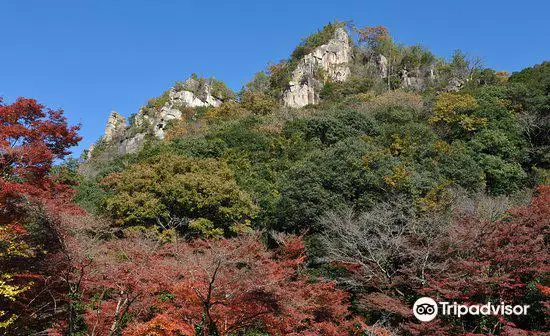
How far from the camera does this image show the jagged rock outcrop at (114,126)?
166 ft

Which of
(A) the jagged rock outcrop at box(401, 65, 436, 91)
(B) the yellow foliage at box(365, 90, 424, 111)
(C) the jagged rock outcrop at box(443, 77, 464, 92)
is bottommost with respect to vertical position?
(B) the yellow foliage at box(365, 90, 424, 111)

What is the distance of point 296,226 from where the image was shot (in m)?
16.2

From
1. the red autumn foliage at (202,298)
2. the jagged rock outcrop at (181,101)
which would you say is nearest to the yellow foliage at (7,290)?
the red autumn foliage at (202,298)

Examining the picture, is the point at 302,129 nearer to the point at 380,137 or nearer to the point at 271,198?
the point at 380,137

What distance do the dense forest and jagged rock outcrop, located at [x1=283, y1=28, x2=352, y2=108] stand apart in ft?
39.4

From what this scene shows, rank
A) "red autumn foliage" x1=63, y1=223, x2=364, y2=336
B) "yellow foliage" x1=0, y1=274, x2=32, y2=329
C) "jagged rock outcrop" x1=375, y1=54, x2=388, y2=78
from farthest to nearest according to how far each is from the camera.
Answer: "jagged rock outcrop" x1=375, y1=54, x2=388, y2=78
"red autumn foliage" x1=63, y1=223, x2=364, y2=336
"yellow foliage" x1=0, y1=274, x2=32, y2=329

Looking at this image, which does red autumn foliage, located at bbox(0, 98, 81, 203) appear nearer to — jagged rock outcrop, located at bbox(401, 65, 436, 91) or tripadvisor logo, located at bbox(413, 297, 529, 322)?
tripadvisor logo, located at bbox(413, 297, 529, 322)

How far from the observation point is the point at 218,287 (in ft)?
28.9

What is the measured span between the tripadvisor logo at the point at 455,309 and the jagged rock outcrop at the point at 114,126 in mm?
44569

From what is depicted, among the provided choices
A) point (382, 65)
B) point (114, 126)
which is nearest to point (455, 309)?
point (382, 65)

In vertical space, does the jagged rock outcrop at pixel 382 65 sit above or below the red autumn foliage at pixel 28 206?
above

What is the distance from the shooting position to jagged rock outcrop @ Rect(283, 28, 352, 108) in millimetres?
40344

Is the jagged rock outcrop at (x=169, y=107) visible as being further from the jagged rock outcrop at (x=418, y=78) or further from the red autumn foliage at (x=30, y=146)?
the red autumn foliage at (x=30, y=146)

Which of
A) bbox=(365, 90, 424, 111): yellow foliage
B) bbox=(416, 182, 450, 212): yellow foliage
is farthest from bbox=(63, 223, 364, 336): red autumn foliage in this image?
bbox=(365, 90, 424, 111): yellow foliage
